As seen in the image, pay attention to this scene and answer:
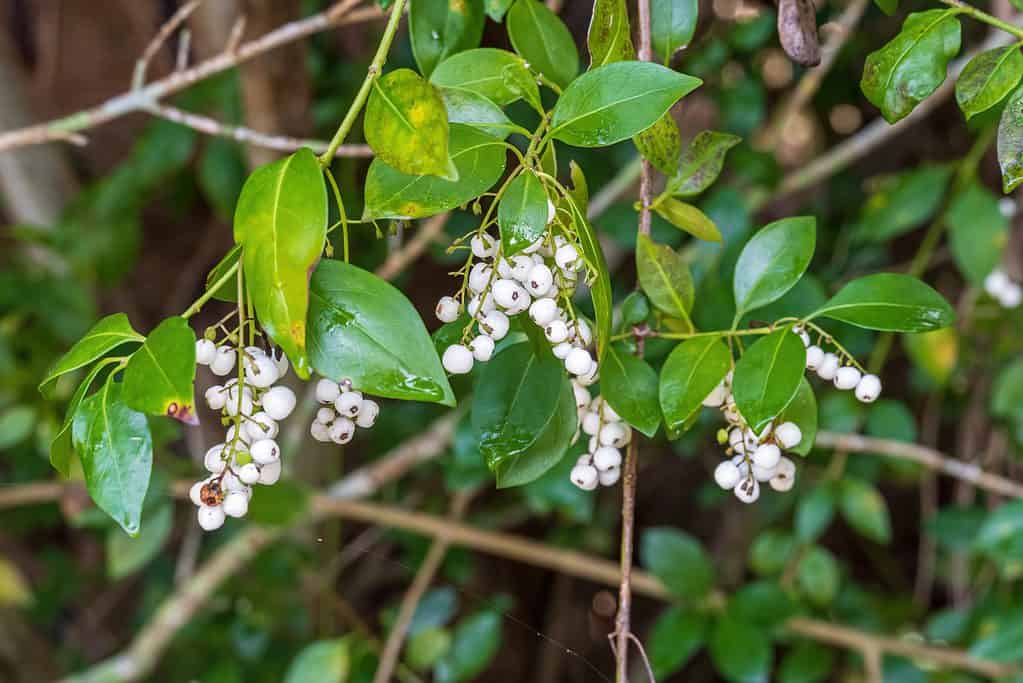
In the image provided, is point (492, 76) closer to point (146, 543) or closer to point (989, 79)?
point (989, 79)

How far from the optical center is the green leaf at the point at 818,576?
1.06m

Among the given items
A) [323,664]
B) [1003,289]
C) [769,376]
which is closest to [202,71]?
[769,376]

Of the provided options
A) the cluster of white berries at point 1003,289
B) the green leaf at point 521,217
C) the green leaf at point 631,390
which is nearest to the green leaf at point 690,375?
→ the green leaf at point 631,390

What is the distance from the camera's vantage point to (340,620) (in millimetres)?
1216

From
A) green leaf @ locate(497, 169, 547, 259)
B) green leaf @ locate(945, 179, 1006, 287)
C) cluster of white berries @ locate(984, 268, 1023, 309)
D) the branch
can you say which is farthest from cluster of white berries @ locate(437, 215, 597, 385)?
cluster of white berries @ locate(984, 268, 1023, 309)

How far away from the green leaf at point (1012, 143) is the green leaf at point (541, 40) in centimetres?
20

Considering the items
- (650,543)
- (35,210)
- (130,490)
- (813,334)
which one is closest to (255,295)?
(130,490)

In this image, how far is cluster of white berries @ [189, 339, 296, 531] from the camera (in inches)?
15.5

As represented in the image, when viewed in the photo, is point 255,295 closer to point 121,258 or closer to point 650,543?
point 650,543

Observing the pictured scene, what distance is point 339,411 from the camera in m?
0.42

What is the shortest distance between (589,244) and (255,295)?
128mm

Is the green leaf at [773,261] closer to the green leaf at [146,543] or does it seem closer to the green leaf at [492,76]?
the green leaf at [492,76]

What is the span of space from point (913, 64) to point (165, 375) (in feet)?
1.09

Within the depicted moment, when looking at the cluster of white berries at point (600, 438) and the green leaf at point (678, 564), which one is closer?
the cluster of white berries at point (600, 438)
